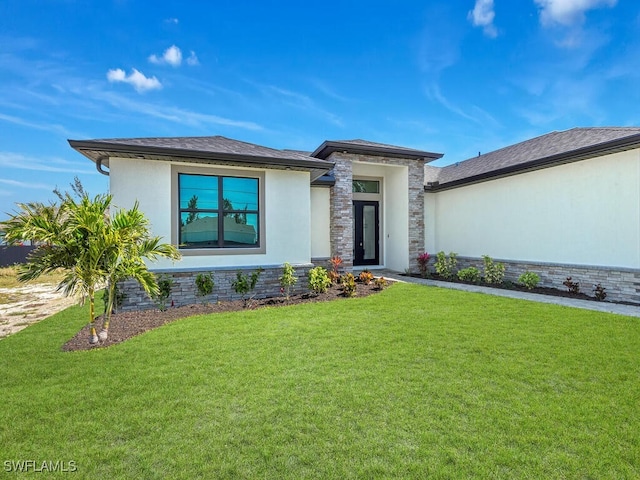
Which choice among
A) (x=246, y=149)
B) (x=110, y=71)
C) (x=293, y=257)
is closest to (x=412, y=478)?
(x=293, y=257)

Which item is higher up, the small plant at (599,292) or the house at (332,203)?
the house at (332,203)

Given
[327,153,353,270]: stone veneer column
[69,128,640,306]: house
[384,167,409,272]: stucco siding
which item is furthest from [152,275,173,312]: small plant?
[384,167,409,272]: stucco siding

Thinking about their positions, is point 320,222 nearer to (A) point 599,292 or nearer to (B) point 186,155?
(B) point 186,155

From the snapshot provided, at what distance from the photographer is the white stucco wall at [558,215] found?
25.1 feet

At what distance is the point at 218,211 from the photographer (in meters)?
8.25

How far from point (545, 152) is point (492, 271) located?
415 centimetres

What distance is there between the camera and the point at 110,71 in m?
10.8

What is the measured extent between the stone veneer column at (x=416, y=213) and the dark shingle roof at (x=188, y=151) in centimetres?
485

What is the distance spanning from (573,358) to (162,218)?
8397 millimetres

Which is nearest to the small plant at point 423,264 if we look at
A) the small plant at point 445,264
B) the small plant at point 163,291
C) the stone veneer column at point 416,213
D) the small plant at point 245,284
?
the stone veneer column at point 416,213

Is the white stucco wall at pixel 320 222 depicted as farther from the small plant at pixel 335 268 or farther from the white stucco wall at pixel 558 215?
the white stucco wall at pixel 558 215

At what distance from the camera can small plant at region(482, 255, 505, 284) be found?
10.4m

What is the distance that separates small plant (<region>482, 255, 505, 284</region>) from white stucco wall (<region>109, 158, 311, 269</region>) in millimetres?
6386

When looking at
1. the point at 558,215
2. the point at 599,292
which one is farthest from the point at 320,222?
the point at 599,292
